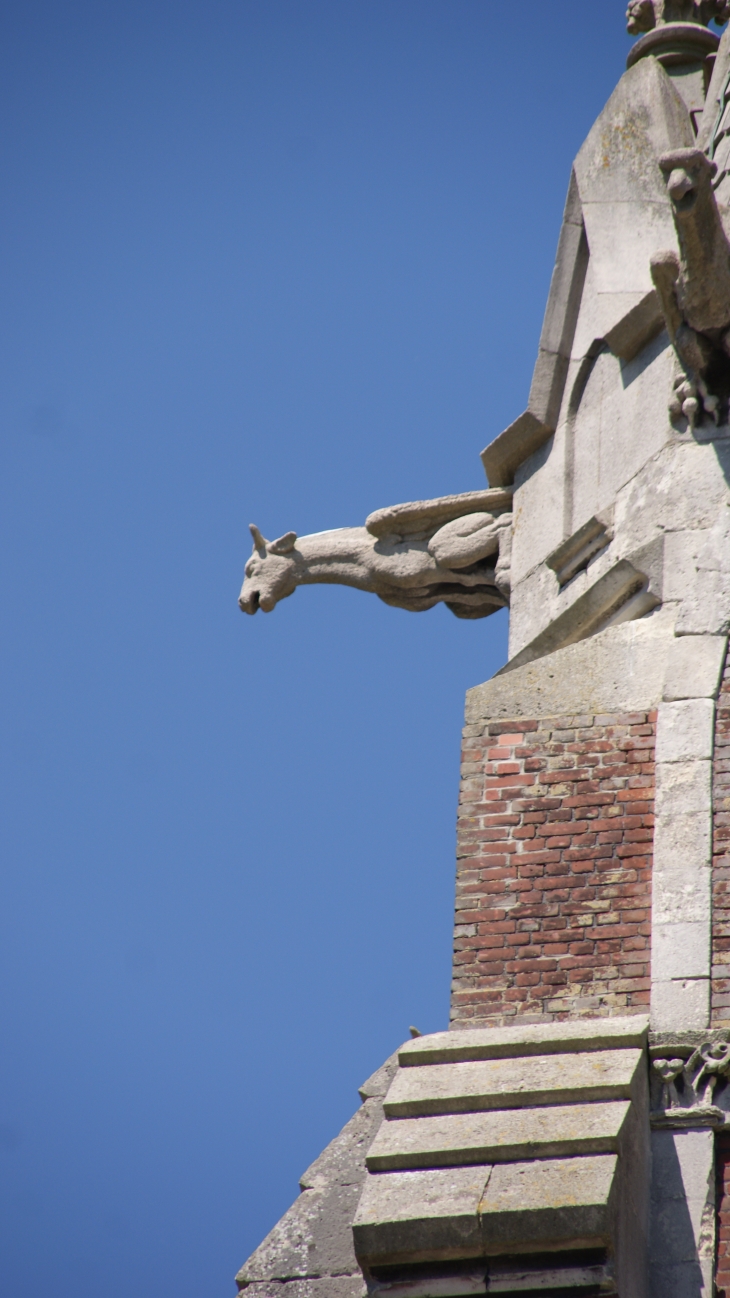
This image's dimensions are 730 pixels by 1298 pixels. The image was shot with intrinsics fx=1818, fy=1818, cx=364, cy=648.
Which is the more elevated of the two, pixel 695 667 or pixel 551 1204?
pixel 695 667

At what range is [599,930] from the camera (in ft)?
23.1

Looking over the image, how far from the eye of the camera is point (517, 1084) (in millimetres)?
6445

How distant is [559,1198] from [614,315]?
4.62 m

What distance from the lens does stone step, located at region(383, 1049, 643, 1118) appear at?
6.30 meters

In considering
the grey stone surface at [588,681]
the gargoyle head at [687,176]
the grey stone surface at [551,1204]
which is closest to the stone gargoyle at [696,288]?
the gargoyle head at [687,176]

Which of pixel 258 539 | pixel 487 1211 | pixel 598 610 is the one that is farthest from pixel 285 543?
pixel 487 1211

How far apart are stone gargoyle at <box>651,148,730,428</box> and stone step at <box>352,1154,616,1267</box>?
345cm

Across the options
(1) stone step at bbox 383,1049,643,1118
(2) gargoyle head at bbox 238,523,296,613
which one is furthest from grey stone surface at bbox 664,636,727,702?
(2) gargoyle head at bbox 238,523,296,613

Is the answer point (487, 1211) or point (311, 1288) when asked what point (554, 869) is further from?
point (311, 1288)

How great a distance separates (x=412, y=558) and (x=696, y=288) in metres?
2.66

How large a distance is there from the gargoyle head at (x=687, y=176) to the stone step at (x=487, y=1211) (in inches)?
145

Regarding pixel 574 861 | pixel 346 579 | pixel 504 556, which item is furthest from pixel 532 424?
pixel 574 861

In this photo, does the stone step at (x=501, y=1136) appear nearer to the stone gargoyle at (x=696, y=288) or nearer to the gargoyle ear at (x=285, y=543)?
the stone gargoyle at (x=696, y=288)

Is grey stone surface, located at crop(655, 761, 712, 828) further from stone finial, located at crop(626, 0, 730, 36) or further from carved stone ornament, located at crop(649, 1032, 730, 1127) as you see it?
stone finial, located at crop(626, 0, 730, 36)
